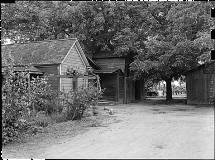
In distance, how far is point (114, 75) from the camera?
83.0ft

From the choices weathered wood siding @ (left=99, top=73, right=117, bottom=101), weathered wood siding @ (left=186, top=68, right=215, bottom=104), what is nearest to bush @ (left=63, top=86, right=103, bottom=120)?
weathered wood siding @ (left=186, top=68, right=215, bottom=104)

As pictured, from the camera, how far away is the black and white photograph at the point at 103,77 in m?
3.85

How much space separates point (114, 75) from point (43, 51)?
7805 millimetres

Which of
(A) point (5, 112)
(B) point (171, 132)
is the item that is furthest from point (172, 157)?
(A) point (5, 112)

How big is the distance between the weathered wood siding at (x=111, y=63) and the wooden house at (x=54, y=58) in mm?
5613

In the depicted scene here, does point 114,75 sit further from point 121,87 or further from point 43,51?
point 43,51

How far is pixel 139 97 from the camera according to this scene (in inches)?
1167

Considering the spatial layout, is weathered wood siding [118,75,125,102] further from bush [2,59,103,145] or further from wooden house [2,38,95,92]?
bush [2,59,103,145]

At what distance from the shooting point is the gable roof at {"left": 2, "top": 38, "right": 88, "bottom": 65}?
18.6 metres

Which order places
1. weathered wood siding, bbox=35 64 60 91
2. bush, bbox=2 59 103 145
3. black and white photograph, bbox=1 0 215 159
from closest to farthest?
black and white photograph, bbox=1 0 215 159, bush, bbox=2 59 103 145, weathered wood siding, bbox=35 64 60 91

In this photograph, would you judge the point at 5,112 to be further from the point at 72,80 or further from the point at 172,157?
the point at 72,80

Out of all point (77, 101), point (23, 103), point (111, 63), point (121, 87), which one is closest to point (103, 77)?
point (111, 63)

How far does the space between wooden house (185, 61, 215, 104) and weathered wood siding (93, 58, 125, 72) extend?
634 centimetres

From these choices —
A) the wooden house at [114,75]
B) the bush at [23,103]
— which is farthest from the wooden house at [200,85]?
the bush at [23,103]
